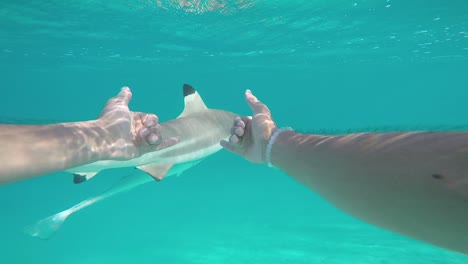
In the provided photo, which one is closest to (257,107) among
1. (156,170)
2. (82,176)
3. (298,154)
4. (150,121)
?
(298,154)

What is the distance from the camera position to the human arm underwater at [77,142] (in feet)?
8.93

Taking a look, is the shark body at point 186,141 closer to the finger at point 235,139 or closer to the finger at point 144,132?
the finger at point 144,132

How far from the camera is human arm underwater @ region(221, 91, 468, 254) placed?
191cm

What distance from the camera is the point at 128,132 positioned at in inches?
155

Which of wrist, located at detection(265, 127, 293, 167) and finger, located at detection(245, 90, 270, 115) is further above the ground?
finger, located at detection(245, 90, 270, 115)

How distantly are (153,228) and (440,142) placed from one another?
858 inches

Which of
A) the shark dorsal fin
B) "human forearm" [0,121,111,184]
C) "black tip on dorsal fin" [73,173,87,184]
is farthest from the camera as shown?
the shark dorsal fin

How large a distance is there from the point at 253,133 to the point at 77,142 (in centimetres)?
213

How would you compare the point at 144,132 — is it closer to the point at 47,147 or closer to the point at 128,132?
the point at 128,132

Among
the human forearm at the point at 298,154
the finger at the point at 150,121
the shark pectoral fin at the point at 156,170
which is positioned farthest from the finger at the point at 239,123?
the shark pectoral fin at the point at 156,170

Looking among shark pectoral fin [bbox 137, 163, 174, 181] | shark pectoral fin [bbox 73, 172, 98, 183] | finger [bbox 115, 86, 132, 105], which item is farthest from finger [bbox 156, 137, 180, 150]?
shark pectoral fin [bbox 73, 172, 98, 183]

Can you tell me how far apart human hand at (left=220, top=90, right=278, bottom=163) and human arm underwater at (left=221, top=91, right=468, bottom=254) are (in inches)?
35.1

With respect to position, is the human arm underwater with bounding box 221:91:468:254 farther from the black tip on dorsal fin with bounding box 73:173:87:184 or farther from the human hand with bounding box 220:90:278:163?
the black tip on dorsal fin with bounding box 73:173:87:184

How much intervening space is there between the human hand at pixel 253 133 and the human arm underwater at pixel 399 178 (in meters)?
0.89
